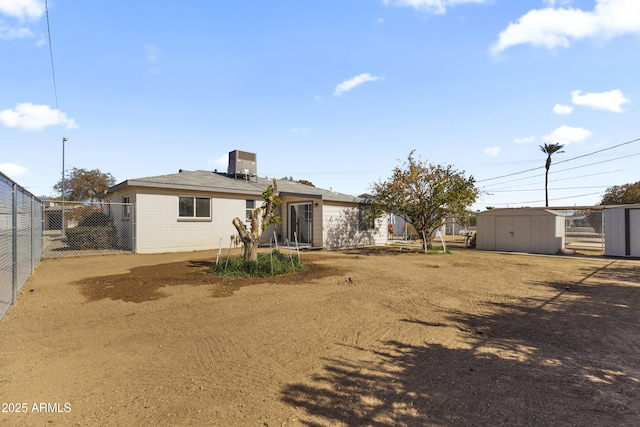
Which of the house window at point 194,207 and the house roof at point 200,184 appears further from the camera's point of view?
the house window at point 194,207

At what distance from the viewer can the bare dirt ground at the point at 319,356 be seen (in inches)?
102

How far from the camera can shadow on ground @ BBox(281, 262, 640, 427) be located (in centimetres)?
255

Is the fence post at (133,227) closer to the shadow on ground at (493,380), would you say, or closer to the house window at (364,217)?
the house window at (364,217)

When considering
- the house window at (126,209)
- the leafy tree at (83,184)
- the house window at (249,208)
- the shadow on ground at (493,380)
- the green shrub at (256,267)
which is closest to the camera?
the shadow on ground at (493,380)

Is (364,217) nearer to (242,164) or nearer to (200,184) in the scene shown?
(242,164)

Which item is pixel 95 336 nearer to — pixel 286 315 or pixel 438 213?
pixel 286 315

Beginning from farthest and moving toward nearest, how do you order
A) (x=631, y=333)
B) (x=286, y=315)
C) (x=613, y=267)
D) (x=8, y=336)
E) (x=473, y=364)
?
(x=613, y=267), (x=286, y=315), (x=631, y=333), (x=8, y=336), (x=473, y=364)

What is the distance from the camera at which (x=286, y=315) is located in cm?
516

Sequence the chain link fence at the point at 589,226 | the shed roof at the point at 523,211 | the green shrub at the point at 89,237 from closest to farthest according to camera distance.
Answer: the green shrub at the point at 89,237, the shed roof at the point at 523,211, the chain link fence at the point at 589,226

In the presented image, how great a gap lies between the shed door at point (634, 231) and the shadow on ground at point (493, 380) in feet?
40.2

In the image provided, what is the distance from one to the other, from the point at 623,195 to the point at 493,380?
1630 inches

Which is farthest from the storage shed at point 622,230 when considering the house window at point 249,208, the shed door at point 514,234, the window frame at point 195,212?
the window frame at point 195,212

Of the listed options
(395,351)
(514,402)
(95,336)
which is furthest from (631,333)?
(95,336)

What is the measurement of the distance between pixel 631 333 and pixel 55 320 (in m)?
8.30
